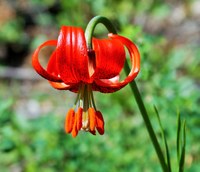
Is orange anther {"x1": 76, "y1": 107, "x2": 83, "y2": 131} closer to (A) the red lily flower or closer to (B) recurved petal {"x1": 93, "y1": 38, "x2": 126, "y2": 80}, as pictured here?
(A) the red lily flower

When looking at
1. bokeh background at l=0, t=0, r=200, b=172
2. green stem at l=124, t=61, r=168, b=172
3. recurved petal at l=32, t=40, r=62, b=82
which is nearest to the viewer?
recurved petal at l=32, t=40, r=62, b=82

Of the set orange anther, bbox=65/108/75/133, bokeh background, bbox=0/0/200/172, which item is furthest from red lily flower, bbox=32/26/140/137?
bokeh background, bbox=0/0/200/172

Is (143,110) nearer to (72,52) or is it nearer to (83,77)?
(83,77)

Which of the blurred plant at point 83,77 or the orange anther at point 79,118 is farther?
the orange anther at point 79,118

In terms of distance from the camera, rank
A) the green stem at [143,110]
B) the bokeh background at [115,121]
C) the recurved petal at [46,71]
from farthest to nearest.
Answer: the bokeh background at [115,121] < the green stem at [143,110] < the recurved petal at [46,71]

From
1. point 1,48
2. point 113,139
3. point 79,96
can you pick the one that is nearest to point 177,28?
point 1,48

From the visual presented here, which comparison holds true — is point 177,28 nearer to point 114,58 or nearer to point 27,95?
point 27,95

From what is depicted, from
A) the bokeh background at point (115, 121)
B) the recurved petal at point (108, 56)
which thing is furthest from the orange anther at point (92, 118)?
the bokeh background at point (115, 121)

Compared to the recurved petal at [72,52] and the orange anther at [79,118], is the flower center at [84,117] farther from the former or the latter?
the recurved petal at [72,52]
